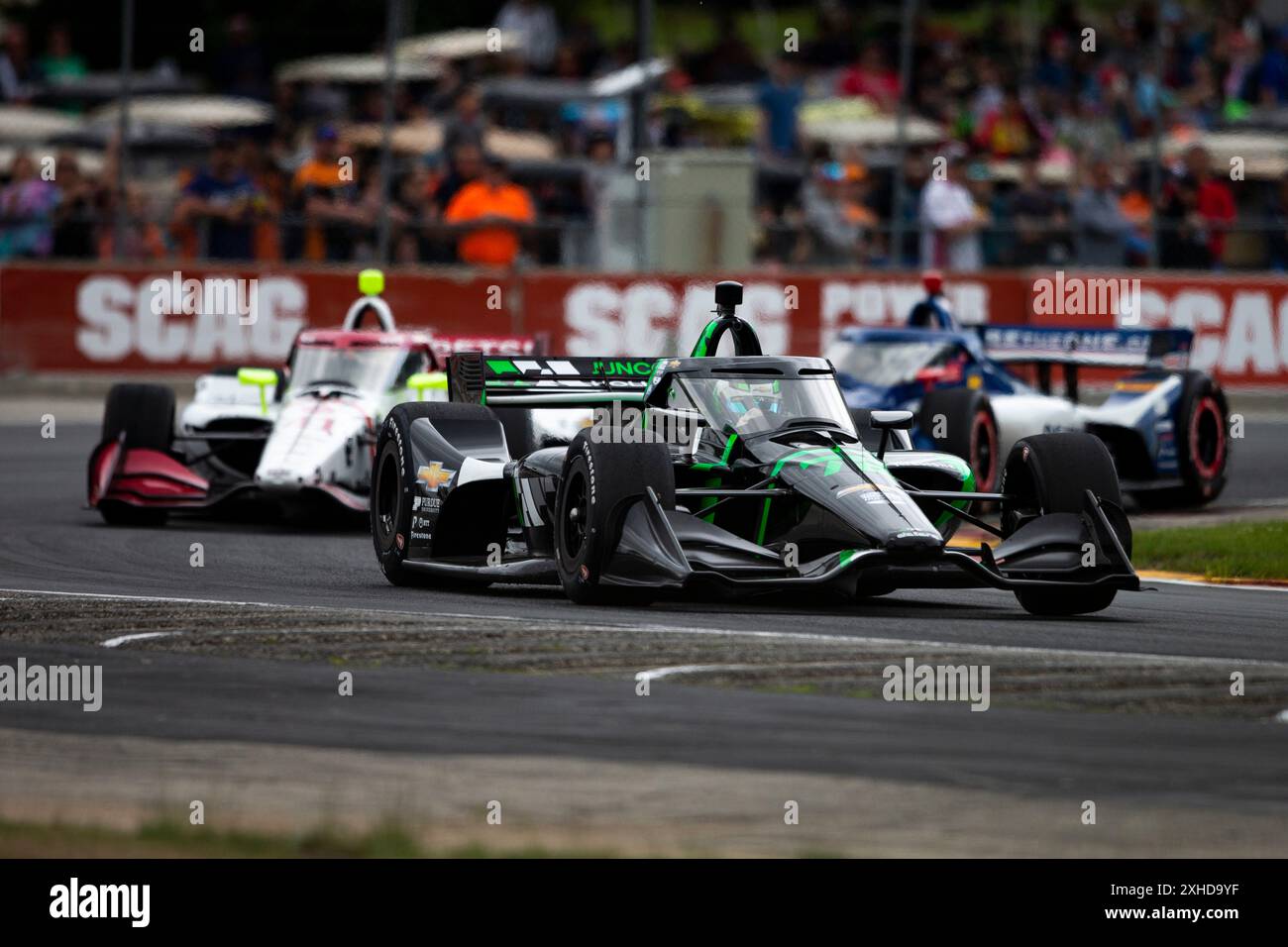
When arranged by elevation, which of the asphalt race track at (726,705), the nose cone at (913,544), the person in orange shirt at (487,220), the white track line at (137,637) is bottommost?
the asphalt race track at (726,705)

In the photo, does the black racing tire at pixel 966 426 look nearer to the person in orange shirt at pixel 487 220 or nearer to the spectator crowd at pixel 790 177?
the spectator crowd at pixel 790 177

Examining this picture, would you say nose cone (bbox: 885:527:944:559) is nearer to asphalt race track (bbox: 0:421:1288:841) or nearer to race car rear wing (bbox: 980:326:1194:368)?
asphalt race track (bbox: 0:421:1288:841)

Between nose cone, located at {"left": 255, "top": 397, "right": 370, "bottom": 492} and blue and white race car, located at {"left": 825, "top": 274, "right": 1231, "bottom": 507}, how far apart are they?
408 centimetres

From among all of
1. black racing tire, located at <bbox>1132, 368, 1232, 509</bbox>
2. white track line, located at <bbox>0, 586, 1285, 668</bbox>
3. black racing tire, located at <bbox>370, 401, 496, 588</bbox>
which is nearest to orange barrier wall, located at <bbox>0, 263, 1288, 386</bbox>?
black racing tire, located at <bbox>1132, 368, 1232, 509</bbox>

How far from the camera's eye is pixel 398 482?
536 inches

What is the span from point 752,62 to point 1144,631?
1172 inches

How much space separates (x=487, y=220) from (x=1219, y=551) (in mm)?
12510

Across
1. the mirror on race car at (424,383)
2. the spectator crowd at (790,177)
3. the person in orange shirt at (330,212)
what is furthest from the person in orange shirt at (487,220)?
the mirror on race car at (424,383)

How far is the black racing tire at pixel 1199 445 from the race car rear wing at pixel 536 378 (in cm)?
623

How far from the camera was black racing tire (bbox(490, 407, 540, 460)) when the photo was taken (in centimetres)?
1471

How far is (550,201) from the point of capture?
27.5 meters

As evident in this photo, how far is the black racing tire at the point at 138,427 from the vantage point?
673 inches

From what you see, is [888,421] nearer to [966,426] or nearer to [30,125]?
[966,426]

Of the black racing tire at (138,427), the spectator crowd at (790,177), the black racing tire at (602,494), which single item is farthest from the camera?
the spectator crowd at (790,177)
